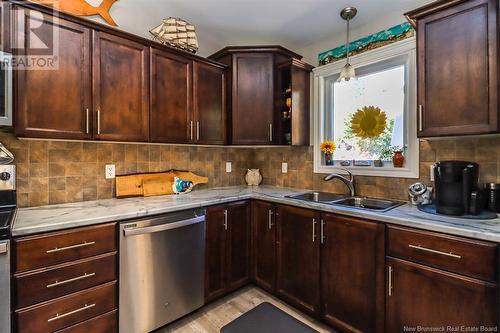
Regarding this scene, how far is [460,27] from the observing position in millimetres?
1471

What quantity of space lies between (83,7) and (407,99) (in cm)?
270

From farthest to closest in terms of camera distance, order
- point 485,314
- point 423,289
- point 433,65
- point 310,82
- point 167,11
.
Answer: point 310,82 → point 167,11 → point 433,65 → point 423,289 → point 485,314

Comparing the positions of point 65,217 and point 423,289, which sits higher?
point 65,217

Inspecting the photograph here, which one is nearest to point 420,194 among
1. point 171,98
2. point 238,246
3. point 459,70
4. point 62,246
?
point 459,70

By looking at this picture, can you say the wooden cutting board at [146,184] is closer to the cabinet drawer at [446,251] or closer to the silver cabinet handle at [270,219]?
the silver cabinet handle at [270,219]

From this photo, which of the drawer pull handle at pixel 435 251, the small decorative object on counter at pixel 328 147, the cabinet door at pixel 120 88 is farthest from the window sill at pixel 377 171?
the cabinet door at pixel 120 88

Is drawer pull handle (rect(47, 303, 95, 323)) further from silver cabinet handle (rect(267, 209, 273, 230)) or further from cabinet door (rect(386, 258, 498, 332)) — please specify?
cabinet door (rect(386, 258, 498, 332))

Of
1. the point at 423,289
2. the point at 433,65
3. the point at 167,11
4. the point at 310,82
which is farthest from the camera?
the point at 310,82

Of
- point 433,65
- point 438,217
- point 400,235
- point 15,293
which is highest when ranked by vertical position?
point 433,65

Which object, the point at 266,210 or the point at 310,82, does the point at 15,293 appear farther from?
the point at 310,82

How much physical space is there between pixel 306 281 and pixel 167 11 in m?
2.60

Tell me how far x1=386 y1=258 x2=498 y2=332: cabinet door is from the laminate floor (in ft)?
1.94

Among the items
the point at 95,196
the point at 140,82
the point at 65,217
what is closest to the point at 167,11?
the point at 140,82
